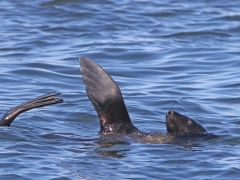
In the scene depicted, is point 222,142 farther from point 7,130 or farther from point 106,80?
point 7,130

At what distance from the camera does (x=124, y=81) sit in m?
12.3

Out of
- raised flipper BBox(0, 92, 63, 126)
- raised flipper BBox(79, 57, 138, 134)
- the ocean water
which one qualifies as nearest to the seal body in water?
raised flipper BBox(79, 57, 138, 134)

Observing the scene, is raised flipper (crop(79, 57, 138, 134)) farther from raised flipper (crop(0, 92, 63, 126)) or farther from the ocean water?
raised flipper (crop(0, 92, 63, 126))

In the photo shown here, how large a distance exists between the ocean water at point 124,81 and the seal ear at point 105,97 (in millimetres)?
289

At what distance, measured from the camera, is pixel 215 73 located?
42.3ft

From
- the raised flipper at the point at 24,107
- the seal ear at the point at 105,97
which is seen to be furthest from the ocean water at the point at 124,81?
the seal ear at the point at 105,97

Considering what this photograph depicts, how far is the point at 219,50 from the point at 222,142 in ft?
20.8

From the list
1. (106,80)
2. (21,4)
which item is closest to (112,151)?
(106,80)

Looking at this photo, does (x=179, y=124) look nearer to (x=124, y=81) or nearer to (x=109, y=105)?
(x=109, y=105)

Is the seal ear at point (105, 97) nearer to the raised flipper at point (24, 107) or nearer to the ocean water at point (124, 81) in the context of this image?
the ocean water at point (124, 81)

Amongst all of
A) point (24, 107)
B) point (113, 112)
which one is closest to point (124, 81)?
point (24, 107)

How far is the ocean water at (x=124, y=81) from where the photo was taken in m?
7.61

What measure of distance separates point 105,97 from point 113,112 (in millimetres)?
197

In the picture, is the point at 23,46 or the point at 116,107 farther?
the point at 23,46
